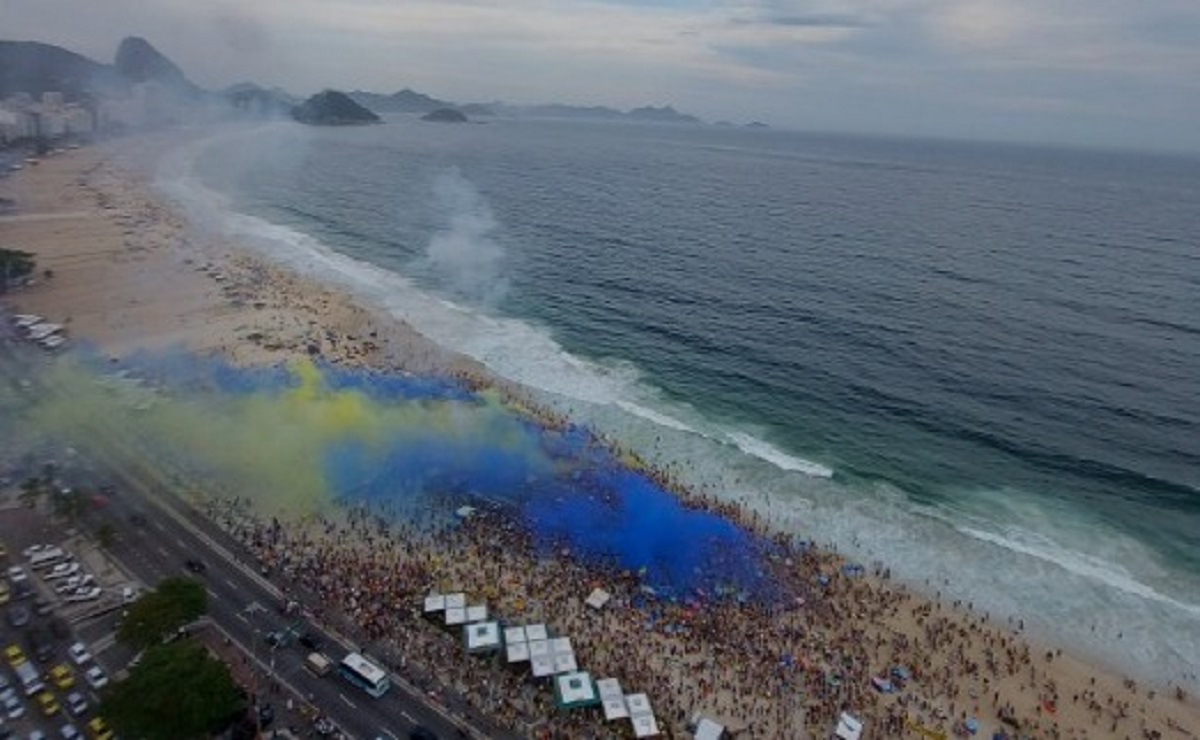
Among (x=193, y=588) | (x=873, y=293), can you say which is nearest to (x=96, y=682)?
(x=193, y=588)

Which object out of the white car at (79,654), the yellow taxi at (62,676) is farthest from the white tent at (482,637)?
the yellow taxi at (62,676)

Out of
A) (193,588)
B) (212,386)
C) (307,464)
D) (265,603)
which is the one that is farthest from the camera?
(212,386)

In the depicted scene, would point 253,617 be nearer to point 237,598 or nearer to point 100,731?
point 237,598

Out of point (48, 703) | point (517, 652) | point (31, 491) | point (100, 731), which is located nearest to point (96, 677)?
point (48, 703)

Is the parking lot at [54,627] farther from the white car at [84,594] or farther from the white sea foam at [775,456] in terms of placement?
the white sea foam at [775,456]

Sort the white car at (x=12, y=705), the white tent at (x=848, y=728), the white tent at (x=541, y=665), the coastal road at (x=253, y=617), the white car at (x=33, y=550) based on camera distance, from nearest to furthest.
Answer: the white car at (x=12, y=705)
the coastal road at (x=253, y=617)
the white tent at (x=848, y=728)
the white tent at (x=541, y=665)
the white car at (x=33, y=550)

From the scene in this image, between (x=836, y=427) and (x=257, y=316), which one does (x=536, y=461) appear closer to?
(x=836, y=427)

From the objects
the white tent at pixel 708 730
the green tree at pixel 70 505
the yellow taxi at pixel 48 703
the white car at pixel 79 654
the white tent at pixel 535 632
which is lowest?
the white tent at pixel 708 730
